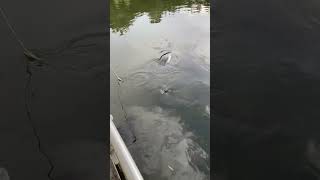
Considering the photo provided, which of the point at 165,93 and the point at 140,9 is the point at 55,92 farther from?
the point at 140,9

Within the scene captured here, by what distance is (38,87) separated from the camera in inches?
44.5

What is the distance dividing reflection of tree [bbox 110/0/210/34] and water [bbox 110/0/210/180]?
41mm

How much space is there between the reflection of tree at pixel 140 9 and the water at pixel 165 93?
41 mm

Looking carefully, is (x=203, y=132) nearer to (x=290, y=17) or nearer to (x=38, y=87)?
(x=290, y=17)

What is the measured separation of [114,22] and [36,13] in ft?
9.21

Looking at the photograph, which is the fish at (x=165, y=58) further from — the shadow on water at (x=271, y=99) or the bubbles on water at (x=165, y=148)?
the shadow on water at (x=271, y=99)

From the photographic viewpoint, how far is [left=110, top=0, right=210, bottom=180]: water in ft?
6.41

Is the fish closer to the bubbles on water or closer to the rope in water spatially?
the bubbles on water

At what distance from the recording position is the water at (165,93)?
1953 mm

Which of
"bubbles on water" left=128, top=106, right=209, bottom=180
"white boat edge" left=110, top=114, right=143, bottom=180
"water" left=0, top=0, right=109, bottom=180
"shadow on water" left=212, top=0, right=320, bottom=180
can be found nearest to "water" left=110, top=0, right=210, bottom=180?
"bubbles on water" left=128, top=106, right=209, bottom=180

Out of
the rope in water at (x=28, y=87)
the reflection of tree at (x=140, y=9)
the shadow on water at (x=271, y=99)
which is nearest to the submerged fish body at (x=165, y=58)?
the reflection of tree at (x=140, y=9)

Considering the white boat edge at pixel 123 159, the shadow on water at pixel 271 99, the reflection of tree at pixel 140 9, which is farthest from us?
the reflection of tree at pixel 140 9

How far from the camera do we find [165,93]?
2.45 meters

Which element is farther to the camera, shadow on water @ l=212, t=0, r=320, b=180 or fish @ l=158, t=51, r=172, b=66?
fish @ l=158, t=51, r=172, b=66
